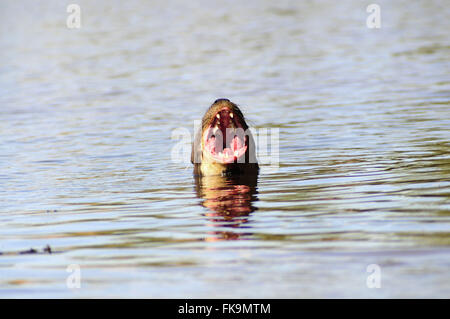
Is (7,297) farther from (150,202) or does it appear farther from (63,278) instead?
(150,202)

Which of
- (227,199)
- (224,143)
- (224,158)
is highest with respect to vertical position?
(224,143)

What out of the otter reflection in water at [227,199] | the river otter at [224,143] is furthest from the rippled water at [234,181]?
the river otter at [224,143]

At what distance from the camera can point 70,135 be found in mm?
15461

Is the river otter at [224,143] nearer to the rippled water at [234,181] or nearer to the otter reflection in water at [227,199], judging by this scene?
A: the otter reflection in water at [227,199]

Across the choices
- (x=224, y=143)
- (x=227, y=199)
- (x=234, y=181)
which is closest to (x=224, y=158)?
(x=224, y=143)

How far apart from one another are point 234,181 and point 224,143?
0.48m

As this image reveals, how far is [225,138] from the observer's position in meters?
10.8

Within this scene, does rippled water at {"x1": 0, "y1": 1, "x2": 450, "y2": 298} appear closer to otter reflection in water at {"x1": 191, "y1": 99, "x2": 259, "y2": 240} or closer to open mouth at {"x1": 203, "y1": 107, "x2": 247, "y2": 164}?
otter reflection in water at {"x1": 191, "y1": 99, "x2": 259, "y2": 240}

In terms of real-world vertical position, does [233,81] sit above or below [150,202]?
above

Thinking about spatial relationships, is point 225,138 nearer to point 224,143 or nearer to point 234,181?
point 224,143
